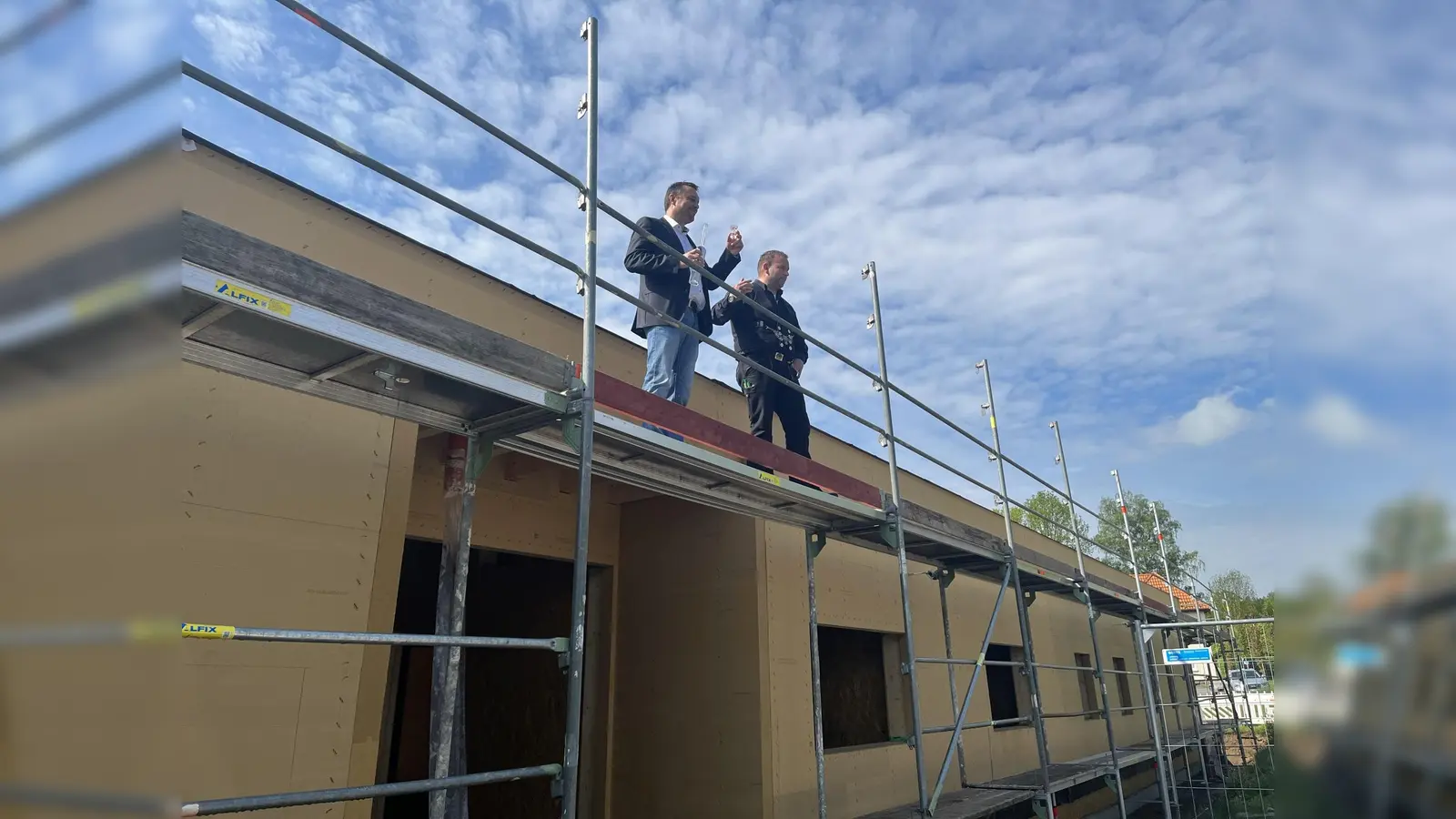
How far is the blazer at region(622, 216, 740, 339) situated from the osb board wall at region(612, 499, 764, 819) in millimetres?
2088

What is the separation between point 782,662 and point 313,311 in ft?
14.4

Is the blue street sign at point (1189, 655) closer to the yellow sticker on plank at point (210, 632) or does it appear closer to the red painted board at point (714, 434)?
the red painted board at point (714, 434)

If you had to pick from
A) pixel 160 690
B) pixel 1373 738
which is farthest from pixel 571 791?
pixel 1373 738

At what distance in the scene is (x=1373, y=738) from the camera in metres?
0.49

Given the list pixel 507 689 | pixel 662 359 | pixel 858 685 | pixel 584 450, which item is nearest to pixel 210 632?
pixel 584 450

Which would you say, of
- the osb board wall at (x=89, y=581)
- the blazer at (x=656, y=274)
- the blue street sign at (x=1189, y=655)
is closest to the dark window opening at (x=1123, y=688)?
the blue street sign at (x=1189, y=655)

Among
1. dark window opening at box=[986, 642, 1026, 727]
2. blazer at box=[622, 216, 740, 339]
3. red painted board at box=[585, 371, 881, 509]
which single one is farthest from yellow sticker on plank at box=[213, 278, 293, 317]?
dark window opening at box=[986, 642, 1026, 727]

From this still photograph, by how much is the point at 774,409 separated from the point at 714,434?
5.42 feet

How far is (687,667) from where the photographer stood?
6.00m

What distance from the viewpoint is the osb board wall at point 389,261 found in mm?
3391

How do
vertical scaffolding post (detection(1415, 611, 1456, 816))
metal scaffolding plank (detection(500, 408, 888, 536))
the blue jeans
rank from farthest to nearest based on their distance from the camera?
the blue jeans → metal scaffolding plank (detection(500, 408, 888, 536)) → vertical scaffolding post (detection(1415, 611, 1456, 816))

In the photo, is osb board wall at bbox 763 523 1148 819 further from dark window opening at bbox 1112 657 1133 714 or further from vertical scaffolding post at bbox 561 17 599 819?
dark window opening at bbox 1112 657 1133 714

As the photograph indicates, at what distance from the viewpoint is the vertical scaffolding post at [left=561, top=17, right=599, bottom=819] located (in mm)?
2717

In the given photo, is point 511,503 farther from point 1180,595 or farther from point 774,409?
point 1180,595
